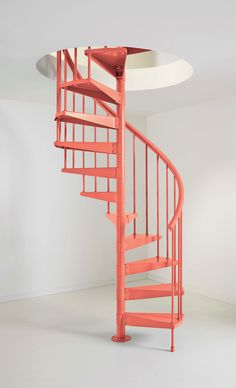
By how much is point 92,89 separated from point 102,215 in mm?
2817

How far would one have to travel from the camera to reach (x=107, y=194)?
4332 millimetres

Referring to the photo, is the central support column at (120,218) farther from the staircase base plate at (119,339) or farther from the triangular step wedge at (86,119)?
the triangular step wedge at (86,119)

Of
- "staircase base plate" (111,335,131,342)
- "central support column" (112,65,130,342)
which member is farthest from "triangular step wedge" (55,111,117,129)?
"staircase base plate" (111,335,131,342)

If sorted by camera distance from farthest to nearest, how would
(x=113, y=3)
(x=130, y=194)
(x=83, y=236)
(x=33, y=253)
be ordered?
(x=130, y=194) < (x=83, y=236) < (x=33, y=253) < (x=113, y=3)

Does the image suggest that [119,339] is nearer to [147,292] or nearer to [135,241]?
[147,292]

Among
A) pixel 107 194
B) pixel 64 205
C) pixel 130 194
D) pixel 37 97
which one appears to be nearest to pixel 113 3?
pixel 107 194

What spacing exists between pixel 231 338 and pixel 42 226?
291cm

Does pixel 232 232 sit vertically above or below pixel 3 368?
above

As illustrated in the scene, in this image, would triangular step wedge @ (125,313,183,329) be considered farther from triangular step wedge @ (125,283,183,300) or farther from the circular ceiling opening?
the circular ceiling opening

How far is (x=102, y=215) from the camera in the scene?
20.9 ft

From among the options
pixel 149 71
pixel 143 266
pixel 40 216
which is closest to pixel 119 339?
pixel 143 266

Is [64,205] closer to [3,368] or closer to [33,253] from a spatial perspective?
[33,253]

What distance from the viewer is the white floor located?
3250 mm

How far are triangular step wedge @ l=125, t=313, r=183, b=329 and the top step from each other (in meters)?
2.37
